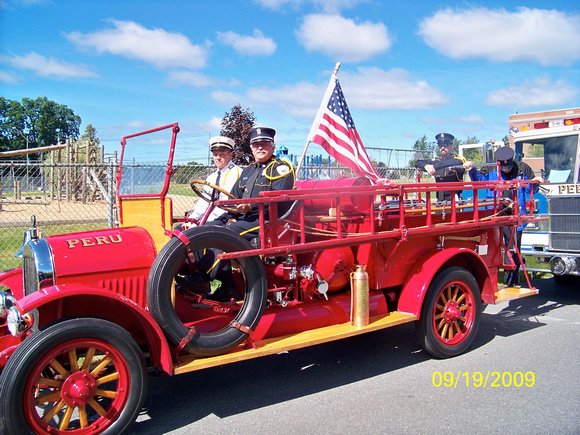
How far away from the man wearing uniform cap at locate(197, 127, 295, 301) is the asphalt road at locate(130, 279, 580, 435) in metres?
0.84

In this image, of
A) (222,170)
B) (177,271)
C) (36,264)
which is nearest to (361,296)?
(177,271)

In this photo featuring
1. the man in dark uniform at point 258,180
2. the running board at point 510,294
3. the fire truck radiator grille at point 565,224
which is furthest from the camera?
the fire truck radiator grille at point 565,224

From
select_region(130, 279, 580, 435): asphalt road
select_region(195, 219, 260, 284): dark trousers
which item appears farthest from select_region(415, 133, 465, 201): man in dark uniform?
select_region(195, 219, 260, 284): dark trousers

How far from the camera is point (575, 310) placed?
6395 millimetres

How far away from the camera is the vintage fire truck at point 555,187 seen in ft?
22.6

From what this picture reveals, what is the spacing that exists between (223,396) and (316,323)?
96 centimetres

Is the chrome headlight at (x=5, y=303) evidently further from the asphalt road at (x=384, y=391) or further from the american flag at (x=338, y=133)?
the american flag at (x=338, y=133)

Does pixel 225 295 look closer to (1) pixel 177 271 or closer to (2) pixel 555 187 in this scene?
(1) pixel 177 271

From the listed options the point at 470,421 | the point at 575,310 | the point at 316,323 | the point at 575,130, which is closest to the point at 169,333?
the point at 316,323

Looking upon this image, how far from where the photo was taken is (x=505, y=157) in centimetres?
660

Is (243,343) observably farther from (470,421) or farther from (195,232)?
(470,421)

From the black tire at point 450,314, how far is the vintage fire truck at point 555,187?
91.3 inches
